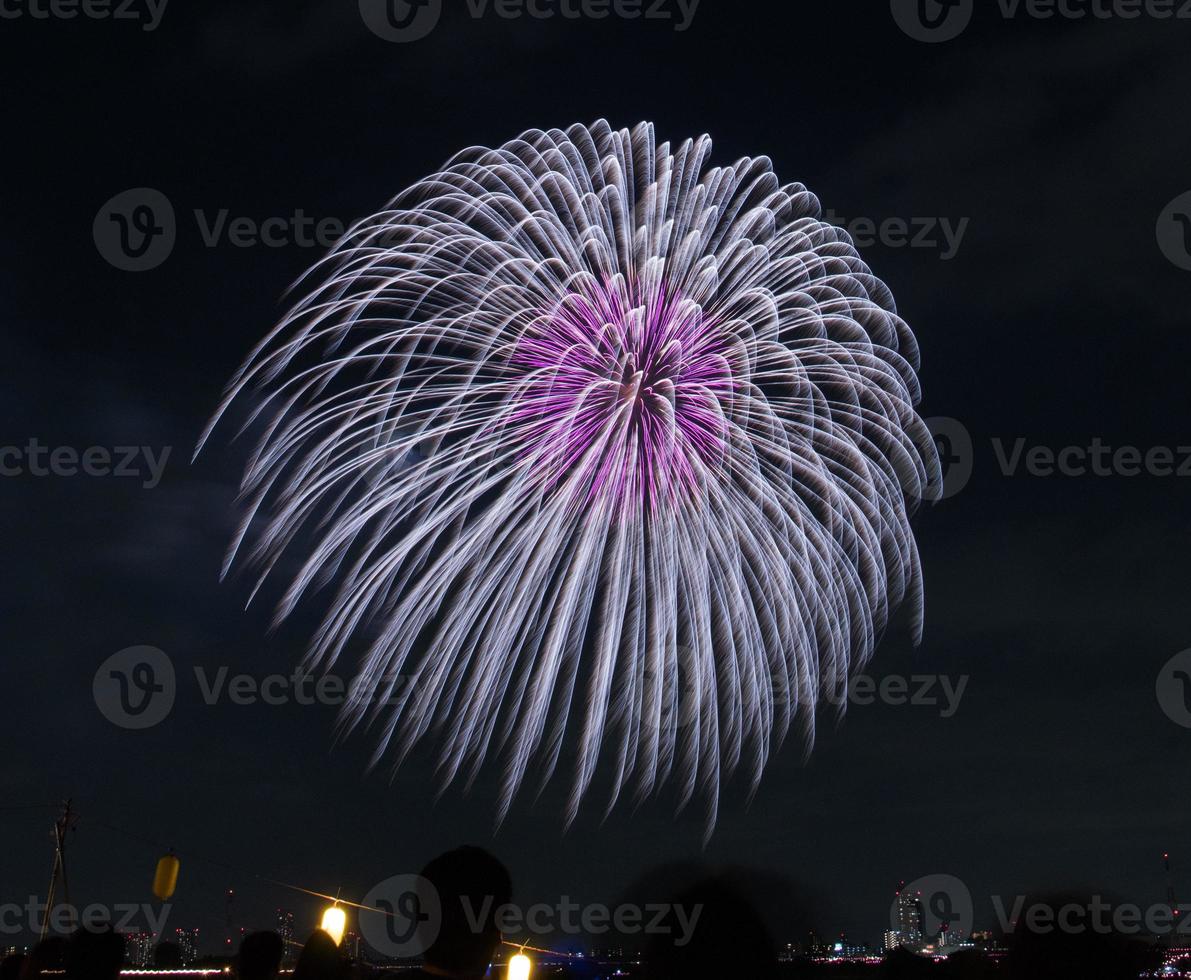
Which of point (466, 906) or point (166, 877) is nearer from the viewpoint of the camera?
point (466, 906)

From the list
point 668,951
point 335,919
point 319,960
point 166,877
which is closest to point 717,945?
point 668,951

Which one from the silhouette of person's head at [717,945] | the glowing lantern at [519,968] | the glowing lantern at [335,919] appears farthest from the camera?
the glowing lantern at [335,919]

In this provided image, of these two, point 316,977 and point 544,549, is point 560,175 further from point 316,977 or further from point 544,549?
point 316,977

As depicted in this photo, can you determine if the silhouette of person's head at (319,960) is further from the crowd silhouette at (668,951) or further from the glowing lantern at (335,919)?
the glowing lantern at (335,919)

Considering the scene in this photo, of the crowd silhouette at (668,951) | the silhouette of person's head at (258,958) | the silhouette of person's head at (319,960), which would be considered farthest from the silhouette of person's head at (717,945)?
the silhouette of person's head at (258,958)

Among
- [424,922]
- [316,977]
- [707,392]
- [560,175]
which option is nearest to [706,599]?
[707,392]

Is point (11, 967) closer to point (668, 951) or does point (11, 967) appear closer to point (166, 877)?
point (668, 951)

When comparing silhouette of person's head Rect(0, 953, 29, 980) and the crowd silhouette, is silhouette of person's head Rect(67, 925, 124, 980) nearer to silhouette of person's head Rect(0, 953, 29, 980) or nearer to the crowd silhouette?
the crowd silhouette
